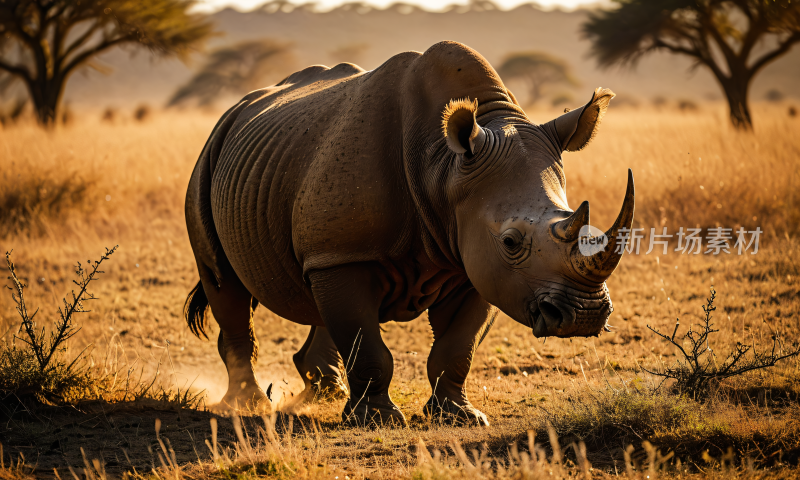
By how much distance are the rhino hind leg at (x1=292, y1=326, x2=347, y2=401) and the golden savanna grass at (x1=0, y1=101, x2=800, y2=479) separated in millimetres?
184

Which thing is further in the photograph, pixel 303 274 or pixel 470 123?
pixel 303 274

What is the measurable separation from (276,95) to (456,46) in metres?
1.81

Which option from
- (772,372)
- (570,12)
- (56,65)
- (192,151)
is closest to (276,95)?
(772,372)

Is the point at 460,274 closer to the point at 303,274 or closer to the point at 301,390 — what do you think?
the point at 303,274

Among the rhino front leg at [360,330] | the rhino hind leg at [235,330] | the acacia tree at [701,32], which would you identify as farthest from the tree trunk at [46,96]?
the rhino front leg at [360,330]

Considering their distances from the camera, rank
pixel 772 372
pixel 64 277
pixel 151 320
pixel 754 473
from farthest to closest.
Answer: pixel 64 277 < pixel 151 320 < pixel 772 372 < pixel 754 473

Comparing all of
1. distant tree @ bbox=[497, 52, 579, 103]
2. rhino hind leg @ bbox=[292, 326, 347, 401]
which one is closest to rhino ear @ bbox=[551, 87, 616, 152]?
rhino hind leg @ bbox=[292, 326, 347, 401]

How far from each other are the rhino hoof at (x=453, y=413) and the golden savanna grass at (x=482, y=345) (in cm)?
11

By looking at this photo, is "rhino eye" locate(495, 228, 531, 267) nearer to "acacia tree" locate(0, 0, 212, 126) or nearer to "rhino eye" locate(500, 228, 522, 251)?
"rhino eye" locate(500, 228, 522, 251)

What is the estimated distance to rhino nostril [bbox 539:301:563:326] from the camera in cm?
330

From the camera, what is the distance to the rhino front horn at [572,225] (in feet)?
10.2

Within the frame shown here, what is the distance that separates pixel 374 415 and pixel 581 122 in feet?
5.90

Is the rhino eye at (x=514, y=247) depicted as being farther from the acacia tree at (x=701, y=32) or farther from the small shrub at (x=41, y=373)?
the acacia tree at (x=701, y=32)

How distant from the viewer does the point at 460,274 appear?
4.39 m
